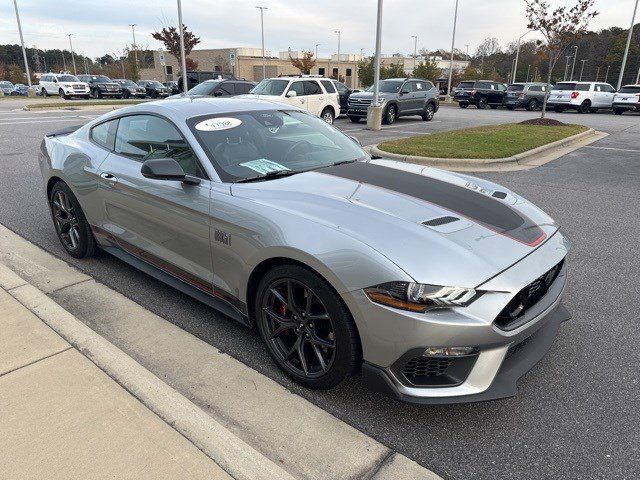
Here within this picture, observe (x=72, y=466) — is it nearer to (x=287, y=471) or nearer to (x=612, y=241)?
(x=287, y=471)

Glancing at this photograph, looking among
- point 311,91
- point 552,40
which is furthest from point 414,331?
point 552,40

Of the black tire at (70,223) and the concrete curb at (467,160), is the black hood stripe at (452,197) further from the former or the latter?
the concrete curb at (467,160)

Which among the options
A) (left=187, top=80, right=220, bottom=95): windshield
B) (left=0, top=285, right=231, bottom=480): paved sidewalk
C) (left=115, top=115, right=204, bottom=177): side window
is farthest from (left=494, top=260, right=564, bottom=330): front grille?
(left=187, top=80, right=220, bottom=95): windshield

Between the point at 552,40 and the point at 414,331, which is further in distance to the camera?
the point at 552,40

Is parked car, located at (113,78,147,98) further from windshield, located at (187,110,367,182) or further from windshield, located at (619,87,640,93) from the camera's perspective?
windshield, located at (187,110,367,182)

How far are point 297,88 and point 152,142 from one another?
1315 cm

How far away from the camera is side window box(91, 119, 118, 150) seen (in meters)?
4.10

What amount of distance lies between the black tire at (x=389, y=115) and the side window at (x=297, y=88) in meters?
3.91

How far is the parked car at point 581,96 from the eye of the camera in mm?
26234

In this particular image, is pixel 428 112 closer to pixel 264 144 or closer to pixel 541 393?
pixel 264 144

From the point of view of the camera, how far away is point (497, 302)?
7.20 feet

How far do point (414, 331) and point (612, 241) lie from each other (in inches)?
162

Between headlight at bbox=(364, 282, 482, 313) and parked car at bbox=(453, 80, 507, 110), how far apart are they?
30.9 meters

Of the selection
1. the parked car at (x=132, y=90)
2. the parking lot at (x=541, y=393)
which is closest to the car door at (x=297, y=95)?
the parking lot at (x=541, y=393)
